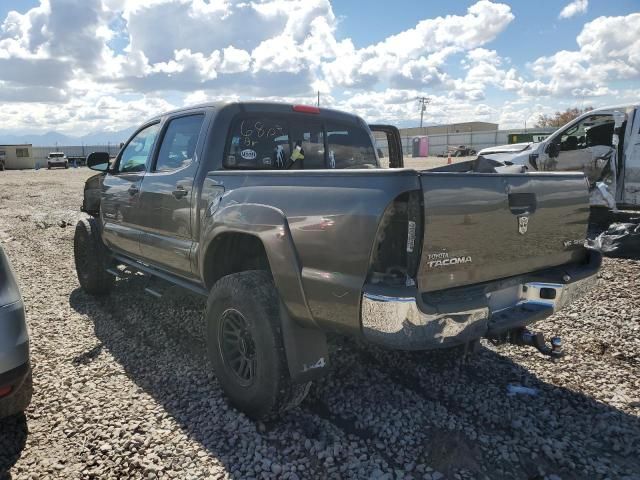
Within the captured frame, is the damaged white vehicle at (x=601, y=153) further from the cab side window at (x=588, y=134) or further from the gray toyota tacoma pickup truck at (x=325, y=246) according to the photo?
the gray toyota tacoma pickup truck at (x=325, y=246)

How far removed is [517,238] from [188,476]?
84.9 inches

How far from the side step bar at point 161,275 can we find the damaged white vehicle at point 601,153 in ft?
21.0

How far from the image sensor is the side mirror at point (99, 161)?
512cm

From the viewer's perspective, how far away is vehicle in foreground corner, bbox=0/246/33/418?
2.53m

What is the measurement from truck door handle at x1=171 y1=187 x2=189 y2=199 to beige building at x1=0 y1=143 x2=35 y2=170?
57.0m

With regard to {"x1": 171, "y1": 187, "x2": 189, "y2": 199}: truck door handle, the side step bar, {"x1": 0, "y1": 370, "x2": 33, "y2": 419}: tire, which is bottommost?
{"x1": 0, "y1": 370, "x2": 33, "y2": 419}: tire

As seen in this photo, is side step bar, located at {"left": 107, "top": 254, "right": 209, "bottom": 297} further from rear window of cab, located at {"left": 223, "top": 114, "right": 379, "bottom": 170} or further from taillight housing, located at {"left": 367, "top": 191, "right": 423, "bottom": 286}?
taillight housing, located at {"left": 367, "top": 191, "right": 423, "bottom": 286}

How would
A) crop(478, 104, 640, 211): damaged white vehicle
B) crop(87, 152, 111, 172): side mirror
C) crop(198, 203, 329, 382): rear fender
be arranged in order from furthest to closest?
crop(478, 104, 640, 211): damaged white vehicle < crop(87, 152, 111, 172): side mirror < crop(198, 203, 329, 382): rear fender

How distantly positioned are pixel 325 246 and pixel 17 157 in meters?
59.7

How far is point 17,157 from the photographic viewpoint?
52000 millimetres

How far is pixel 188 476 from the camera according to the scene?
251 centimetres

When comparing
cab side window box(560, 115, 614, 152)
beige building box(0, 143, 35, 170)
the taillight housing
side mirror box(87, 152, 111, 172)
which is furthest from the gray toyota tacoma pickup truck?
beige building box(0, 143, 35, 170)

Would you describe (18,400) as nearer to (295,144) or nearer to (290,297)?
(290,297)

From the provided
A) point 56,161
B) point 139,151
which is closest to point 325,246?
point 139,151
